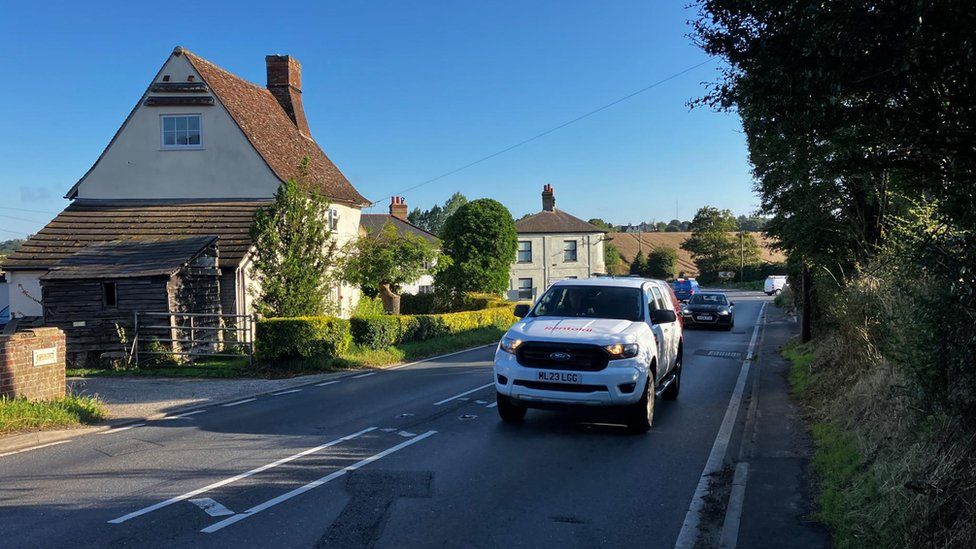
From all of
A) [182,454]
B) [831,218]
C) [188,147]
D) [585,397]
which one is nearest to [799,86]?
[585,397]

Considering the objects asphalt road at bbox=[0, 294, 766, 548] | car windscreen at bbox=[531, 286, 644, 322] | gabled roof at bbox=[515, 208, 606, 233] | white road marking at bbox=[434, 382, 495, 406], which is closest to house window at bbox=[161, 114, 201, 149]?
asphalt road at bbox=[0, 294, 766, 548]

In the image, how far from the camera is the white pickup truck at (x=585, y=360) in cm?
860

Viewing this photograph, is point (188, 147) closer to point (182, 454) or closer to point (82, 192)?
point (82, 192)

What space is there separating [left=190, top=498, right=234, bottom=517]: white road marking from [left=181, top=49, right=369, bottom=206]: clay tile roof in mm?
17471

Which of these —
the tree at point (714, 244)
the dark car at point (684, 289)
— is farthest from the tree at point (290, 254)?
the tree at point (714, 244)

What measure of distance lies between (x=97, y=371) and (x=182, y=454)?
10.5m

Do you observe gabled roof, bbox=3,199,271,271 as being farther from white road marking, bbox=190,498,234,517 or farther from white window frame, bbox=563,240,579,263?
white window frame, bbox=563,240,579,263

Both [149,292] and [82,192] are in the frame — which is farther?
[82,192]

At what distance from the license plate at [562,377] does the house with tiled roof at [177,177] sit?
580 inches

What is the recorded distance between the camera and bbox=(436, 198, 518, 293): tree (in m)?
34.7

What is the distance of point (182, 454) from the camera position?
834 centimetres

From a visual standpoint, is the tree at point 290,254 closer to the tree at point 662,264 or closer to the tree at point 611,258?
the tree at point 662,264

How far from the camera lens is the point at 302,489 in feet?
Result: 21.9

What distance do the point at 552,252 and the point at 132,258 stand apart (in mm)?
38473
